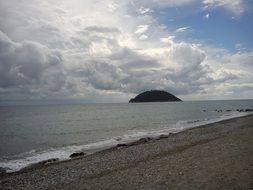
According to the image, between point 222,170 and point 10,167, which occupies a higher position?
point 222,170

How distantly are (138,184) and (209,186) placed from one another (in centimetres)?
346

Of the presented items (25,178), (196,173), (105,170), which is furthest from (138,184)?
(25,178)

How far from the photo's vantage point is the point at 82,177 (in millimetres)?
16188

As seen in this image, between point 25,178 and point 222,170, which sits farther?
point 25,178

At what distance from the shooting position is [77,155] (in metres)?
26.8

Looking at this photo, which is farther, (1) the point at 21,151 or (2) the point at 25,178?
(1) the point at 21,151

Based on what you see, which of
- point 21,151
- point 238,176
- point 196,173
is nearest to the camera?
point 238,176

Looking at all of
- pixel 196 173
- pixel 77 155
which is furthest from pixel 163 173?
pixel 77 155

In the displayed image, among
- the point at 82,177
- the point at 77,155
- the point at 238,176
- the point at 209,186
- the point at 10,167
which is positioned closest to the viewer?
the point at 209,186

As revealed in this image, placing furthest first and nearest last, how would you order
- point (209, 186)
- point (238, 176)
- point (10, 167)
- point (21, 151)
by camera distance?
point (21, 151) < point (10, 167) < point (238, 176) < point (209, 186)

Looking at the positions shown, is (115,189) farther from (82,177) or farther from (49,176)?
(49,176)

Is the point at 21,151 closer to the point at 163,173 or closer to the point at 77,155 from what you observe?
the point at 77,155

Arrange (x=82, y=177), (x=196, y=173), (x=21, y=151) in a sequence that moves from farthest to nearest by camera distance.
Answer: (x=21, y=151), (x=82, y=177), (x=196, y=173)

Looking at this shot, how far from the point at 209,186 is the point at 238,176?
2.06 m
